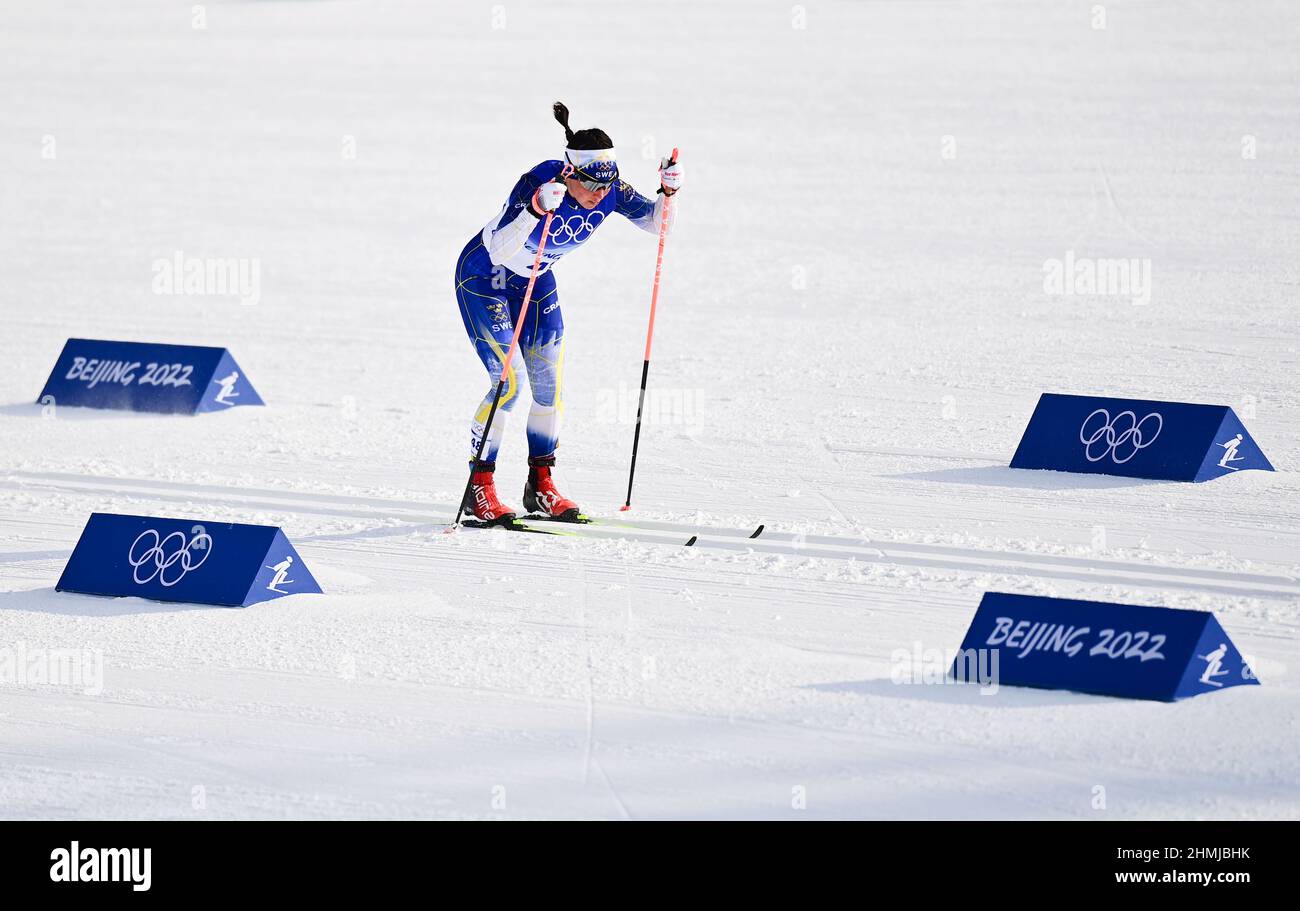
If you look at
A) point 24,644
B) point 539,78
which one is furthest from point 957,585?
point 539,78

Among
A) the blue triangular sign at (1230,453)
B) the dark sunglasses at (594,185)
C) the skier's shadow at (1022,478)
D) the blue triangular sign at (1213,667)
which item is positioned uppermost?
the dark sunglasses at (594,185)

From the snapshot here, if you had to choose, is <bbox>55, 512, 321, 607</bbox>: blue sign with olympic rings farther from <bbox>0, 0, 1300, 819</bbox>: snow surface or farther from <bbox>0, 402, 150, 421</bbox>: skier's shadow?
<bbox>0, 402, 150, 421</bbox>: skier's shadow

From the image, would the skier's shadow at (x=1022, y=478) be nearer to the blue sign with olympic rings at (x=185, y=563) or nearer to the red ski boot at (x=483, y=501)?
the red ski boot at (x=483, y=501)

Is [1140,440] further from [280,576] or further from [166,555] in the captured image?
[166,555]

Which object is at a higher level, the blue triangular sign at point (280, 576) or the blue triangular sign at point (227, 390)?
the blue triangular sign at point (227, 390)

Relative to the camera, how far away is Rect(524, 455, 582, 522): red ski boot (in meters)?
7.95

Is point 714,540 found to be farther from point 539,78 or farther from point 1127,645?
point 539,78

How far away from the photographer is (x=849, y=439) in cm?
998

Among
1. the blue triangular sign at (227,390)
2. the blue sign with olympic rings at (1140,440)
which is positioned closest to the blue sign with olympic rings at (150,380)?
the blue triangular sign at (227,390)

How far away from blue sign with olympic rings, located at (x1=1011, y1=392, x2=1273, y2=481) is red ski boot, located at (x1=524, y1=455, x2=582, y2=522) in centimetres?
263

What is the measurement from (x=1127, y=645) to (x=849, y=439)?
15.8ft

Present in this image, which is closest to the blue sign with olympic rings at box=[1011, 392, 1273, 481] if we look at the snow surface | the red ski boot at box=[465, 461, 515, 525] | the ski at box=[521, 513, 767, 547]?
the snow surface

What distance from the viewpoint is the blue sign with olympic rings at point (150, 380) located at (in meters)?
10.8

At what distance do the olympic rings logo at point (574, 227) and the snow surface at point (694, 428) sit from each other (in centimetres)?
137
